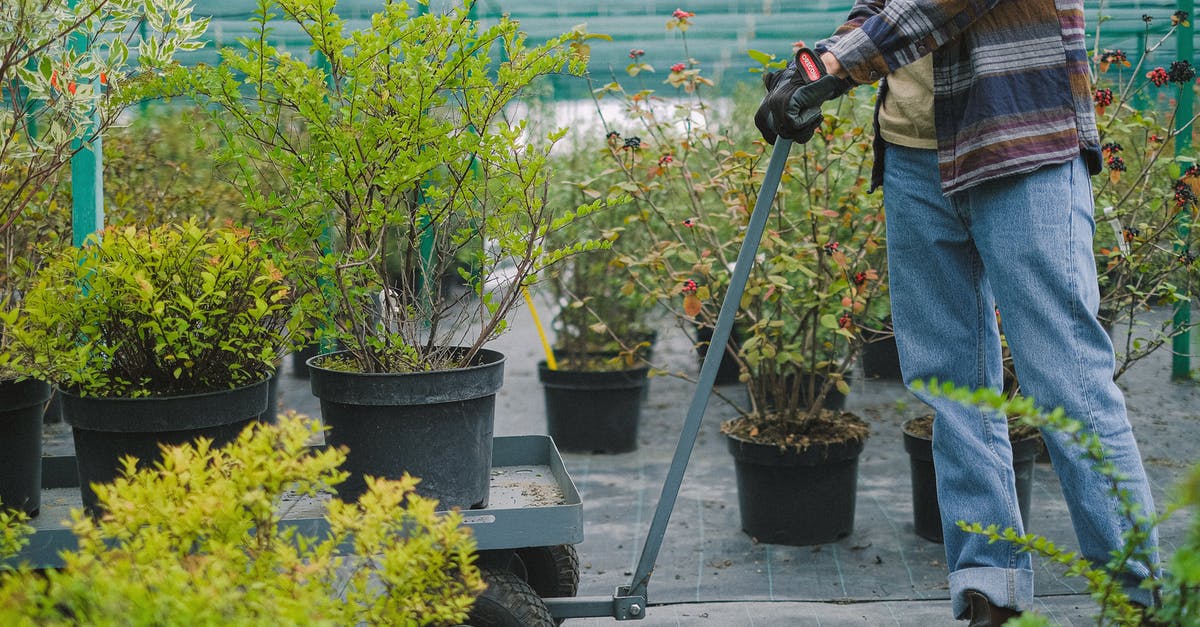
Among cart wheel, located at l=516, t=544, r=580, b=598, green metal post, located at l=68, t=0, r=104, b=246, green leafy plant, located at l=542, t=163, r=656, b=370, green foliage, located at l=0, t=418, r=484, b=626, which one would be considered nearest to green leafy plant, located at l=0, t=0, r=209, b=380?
green metal post, located at l=68, t=0, r=104, b=246

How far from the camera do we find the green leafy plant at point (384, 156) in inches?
73.4

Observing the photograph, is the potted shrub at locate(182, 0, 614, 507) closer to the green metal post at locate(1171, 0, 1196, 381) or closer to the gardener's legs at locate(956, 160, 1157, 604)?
the gardener's legs at locate(956, 160, 1157, 604)

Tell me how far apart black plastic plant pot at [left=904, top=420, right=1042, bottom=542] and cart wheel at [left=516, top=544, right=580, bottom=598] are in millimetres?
1293

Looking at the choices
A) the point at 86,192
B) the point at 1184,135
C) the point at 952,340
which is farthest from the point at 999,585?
the point at 1184,135

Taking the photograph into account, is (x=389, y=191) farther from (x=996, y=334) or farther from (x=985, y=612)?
(x=985, y=612)

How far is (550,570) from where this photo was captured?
2236mm

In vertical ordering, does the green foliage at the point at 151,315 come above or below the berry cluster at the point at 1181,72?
below

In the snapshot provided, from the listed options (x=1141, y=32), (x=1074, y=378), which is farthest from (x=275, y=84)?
(x=1141, y=32)

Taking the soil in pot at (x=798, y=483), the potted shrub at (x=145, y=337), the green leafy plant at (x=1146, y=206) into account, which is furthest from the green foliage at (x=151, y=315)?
the green leafy plant at (x=1146, y=206)

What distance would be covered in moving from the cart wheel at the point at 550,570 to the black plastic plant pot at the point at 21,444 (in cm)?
98

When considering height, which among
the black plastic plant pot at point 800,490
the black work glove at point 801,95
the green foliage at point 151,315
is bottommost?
the black plastic plant pot at point 800,490

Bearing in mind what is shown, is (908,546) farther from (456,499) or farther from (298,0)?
(298,0)

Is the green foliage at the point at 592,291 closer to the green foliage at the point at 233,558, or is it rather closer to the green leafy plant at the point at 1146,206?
the green leafy plant at the point at 1146,206

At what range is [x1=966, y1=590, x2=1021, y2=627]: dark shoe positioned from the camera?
1942mm
